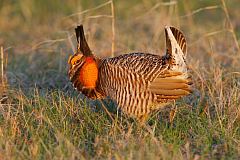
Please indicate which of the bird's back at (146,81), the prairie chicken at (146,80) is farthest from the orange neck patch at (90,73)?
the bird's back at (146,81)

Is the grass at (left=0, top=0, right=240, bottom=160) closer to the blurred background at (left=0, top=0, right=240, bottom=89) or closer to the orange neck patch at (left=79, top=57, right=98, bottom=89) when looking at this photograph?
the blurred background at (left=0, top=0, right=240, bottom=89)

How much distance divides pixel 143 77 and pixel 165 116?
0.64m

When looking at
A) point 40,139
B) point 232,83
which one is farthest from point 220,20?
point 40,139

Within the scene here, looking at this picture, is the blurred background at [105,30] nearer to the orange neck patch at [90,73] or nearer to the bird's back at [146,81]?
the orange neck patch at [90,73]

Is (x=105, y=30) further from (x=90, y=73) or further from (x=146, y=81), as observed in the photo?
(x=146, y=81)

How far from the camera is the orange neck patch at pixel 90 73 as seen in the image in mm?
5304

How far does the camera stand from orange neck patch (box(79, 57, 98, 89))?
530 centimetres

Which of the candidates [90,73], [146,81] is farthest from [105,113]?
[146,81]

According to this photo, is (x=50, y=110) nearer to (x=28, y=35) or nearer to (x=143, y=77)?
(x=143, y=77)

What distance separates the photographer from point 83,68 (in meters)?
5.35

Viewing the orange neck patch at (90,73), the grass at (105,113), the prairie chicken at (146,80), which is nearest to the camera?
the grass at (105,113)

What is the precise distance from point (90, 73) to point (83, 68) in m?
0.09

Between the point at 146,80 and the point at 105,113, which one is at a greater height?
the point at 146,80


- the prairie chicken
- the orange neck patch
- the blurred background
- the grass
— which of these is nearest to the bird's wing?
the prairie chicken
